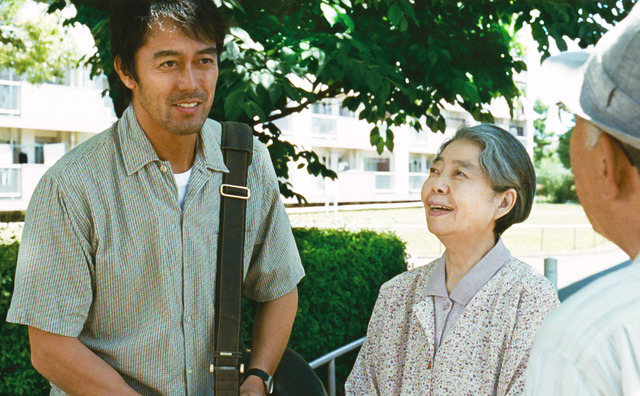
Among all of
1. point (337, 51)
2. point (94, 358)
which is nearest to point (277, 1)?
point (337, 51)

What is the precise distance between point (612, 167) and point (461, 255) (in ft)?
5.46

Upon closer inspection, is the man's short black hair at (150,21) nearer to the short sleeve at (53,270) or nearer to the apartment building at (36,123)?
the short sleeve at (53,270)

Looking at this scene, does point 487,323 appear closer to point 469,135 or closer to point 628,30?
point 469,135

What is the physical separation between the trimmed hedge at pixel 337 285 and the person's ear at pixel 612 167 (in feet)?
11.3

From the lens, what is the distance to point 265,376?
7.20 ft

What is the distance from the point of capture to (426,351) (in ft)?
8.04

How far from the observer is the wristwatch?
218cm

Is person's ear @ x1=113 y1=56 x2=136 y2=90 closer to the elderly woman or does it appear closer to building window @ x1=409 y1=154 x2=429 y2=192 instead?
the elderly woman

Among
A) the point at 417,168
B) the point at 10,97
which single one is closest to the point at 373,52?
the point at 10,97

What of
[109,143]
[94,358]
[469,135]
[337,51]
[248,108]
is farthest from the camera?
[337,51]

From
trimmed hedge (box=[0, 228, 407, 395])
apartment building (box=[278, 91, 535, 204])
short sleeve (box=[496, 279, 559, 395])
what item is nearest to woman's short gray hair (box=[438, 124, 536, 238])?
short sleeve (box=[496, 279, 559, 395])

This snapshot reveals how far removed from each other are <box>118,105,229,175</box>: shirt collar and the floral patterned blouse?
907 millimetres

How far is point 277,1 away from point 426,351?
3064 millimetres

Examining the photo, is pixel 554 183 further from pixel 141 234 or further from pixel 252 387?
pixel 141 234
